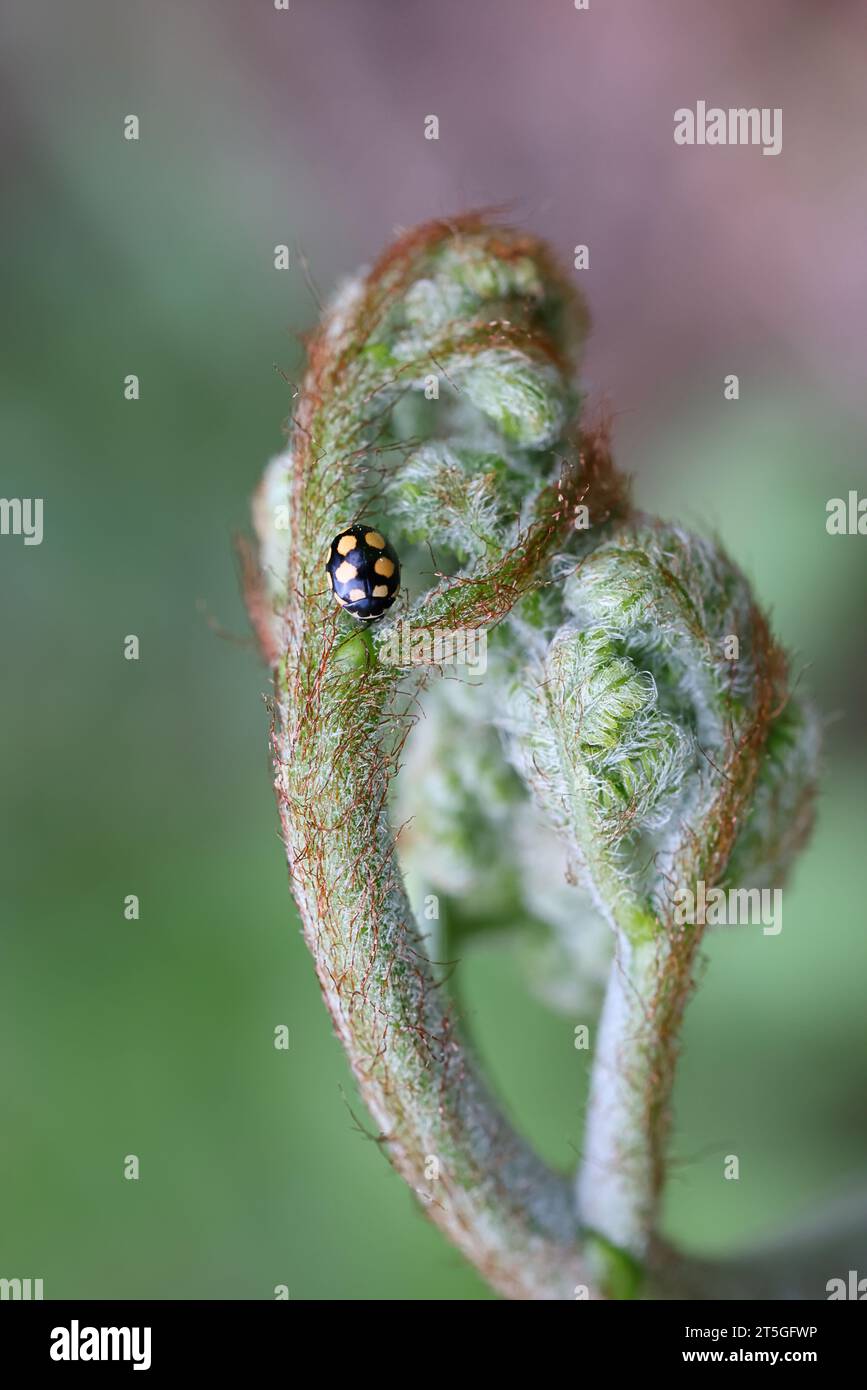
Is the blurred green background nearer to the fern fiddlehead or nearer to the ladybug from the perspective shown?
the fern fiddlehead

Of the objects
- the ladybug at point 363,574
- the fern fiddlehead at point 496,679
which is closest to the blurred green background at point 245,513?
the fern fiddlehead at point 496,679

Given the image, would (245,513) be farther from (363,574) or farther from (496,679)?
(363,574)

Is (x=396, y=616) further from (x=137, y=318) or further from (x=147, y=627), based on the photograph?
(x=137, y=318)

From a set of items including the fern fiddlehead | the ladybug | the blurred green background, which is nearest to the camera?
the ladybug

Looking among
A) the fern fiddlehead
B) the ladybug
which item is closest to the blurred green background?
the fern fiddlehead

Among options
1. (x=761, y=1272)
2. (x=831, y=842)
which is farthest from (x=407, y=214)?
(x=761, y=1272)

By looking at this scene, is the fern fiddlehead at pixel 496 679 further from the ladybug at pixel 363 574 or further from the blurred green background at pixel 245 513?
the blurred green background at pixel 245 513
